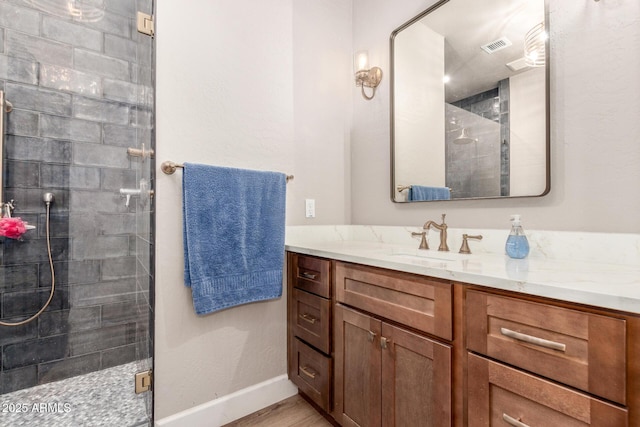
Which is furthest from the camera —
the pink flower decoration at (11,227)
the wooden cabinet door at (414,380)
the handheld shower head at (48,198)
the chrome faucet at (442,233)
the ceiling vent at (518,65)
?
the handheld shower head at (48,198)

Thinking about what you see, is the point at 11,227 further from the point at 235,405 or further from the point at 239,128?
the point at 235,405

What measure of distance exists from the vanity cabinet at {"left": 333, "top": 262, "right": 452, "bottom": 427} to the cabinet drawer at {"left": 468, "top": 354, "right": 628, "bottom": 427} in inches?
3.5

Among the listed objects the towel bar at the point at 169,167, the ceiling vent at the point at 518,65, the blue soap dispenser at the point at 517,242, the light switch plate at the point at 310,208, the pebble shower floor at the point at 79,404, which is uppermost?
the ceiling vent at the point at 518,65

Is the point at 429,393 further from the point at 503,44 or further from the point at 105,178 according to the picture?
the point at 105,178

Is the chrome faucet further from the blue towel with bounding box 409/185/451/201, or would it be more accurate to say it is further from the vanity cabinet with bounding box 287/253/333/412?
the vanity cabinet with bounding box 287/253/333/412

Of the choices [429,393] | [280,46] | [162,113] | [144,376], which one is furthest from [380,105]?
[144,376]

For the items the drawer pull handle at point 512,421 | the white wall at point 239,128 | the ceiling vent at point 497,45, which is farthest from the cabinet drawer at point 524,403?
the ceiling vent at point 497,45

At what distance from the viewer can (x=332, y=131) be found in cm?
207

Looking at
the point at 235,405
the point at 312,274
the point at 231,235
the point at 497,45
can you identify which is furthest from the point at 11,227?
the point at 497,45

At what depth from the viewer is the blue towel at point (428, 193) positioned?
5.24 ft

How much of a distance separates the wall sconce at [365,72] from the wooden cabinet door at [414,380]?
1.52 metres

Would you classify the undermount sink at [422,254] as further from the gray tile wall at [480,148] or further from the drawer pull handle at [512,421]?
the drawer pull handle at [512,421]

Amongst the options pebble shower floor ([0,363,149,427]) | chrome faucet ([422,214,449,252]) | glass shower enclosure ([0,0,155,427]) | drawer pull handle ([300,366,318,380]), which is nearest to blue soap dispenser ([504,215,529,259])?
chrome faucet ([422,214,449,252])

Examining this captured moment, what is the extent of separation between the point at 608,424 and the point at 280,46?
2.05 m
